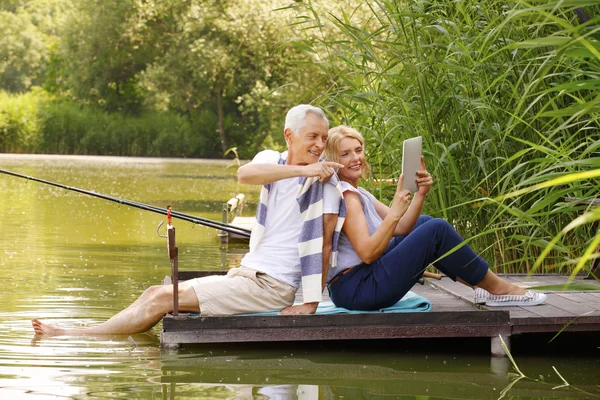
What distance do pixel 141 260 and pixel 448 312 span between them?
5408mm

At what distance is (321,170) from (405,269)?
2.15 feet

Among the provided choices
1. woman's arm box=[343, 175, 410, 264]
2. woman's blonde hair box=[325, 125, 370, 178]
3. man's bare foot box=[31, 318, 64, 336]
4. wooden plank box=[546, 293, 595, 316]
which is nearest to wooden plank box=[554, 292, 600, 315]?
wooden plank box=[546, 293, 595, 316]

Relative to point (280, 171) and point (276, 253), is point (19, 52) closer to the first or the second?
point (276, 253)

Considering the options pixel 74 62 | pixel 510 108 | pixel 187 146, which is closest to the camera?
pixel 510 108

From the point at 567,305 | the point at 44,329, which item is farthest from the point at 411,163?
the point at 44,329

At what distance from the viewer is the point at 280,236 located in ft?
17.7

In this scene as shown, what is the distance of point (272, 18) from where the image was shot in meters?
32.5

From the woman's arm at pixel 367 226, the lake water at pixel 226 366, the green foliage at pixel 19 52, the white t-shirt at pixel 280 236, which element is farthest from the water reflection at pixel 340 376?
the green foliage at pixel 19 52

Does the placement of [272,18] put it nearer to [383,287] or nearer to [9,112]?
[9,112]

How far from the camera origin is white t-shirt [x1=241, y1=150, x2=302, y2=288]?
5.35 m

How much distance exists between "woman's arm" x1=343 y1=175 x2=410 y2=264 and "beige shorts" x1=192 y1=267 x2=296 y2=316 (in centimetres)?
40

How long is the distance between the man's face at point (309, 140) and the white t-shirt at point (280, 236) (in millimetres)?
127

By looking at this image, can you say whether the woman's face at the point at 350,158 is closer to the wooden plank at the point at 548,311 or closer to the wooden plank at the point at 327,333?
the wooden plank at the point at 327,333

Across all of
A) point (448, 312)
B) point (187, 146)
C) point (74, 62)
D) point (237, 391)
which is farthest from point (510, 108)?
point (74, 62)
